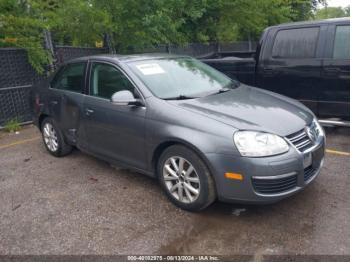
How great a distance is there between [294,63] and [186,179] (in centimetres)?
332

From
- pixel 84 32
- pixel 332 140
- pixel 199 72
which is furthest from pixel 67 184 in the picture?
pixel 84 32

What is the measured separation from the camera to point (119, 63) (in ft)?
13.8

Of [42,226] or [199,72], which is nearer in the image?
[42,226]

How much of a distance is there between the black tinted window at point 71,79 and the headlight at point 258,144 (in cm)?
247

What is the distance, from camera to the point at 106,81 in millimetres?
4422

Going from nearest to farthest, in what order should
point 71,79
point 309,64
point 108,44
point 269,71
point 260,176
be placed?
point 260,176 → point 71,79 → point 309,64 → point 269,71 → point 108,44

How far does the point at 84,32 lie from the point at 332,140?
6.45 metres

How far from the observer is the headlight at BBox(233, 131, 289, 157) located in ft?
10.3

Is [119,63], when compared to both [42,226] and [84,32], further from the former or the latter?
[84,32]

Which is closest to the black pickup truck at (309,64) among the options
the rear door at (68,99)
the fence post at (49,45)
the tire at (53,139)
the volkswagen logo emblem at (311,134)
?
the volkswagen logo emblem at (311,134)

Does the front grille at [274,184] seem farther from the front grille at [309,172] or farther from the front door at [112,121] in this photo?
the front door at [112,121]

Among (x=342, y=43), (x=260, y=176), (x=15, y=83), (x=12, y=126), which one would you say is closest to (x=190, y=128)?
(x=260, y=176)

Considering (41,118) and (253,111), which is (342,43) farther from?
(41,118)

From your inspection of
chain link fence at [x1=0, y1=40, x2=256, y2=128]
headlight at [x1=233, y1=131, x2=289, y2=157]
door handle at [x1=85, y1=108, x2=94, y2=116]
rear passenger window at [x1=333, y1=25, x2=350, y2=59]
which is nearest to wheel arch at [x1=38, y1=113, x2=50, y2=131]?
door handle at [x1=85, y1=108, x2=94, y2=116]
